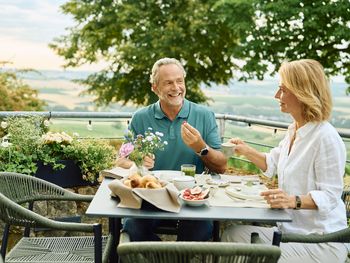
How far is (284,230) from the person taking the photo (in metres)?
2.42

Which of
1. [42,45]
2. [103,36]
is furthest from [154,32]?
[42,45]

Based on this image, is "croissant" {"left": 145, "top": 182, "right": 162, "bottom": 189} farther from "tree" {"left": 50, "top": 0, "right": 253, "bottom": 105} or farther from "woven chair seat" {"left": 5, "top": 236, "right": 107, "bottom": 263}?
"tree" {"left": 50, "top": 0, "right": 253, "bottom": 105}

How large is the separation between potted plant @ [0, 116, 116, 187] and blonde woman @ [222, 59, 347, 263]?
62.7 inches

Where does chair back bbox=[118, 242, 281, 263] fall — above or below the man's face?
below

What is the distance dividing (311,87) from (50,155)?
7.00 feet

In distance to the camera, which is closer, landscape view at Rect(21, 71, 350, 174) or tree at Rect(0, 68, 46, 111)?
landscape view at Rect(21, 71, 350, 174)

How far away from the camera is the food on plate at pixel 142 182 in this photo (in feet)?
7.21

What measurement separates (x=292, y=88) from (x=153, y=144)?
2.24 feet

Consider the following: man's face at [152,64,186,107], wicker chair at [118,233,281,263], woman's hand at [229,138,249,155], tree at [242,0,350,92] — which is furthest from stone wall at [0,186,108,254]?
tree at [242,0,350,92]

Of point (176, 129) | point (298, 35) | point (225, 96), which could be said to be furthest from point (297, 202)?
point (225, 96)

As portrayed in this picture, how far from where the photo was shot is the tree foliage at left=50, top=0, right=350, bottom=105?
12.6 metres

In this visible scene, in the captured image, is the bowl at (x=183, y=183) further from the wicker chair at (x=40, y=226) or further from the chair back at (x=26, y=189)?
the chair back at (x=26, y=189)

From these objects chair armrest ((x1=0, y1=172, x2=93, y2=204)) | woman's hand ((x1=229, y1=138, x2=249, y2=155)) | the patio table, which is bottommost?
chair armrest ((x1=0, y1=172, x2=93, y2=204))

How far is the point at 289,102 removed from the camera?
2.45 m
